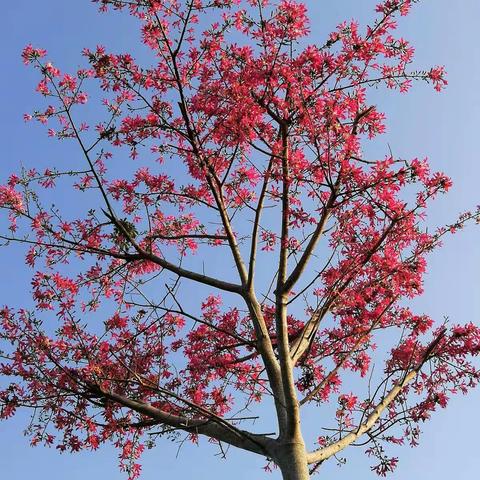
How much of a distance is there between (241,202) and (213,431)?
3354 mm

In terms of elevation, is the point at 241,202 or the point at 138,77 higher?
the point at 138,77

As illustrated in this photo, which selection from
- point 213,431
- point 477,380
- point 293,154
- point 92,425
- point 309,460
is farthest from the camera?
point 477,380

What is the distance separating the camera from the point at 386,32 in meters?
8.16

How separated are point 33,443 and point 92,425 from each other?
2.48ft

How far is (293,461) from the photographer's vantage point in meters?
6.20

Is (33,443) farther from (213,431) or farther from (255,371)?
(255,371)

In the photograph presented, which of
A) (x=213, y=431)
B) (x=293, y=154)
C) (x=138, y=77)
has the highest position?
(x=138, y=77)

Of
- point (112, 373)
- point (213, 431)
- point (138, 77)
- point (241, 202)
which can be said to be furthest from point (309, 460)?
point (138, 77)

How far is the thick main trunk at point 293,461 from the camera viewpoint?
6.12 m

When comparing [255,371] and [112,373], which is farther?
[255,371]

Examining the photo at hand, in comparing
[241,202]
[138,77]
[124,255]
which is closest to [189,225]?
[241,202]

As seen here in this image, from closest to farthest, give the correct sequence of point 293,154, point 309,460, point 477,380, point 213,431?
point 309,460 < point 213,431 < point 293,154 < point 477,380

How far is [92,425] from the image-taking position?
7.37 m

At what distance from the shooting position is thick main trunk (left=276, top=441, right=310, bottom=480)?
612 centimetres
